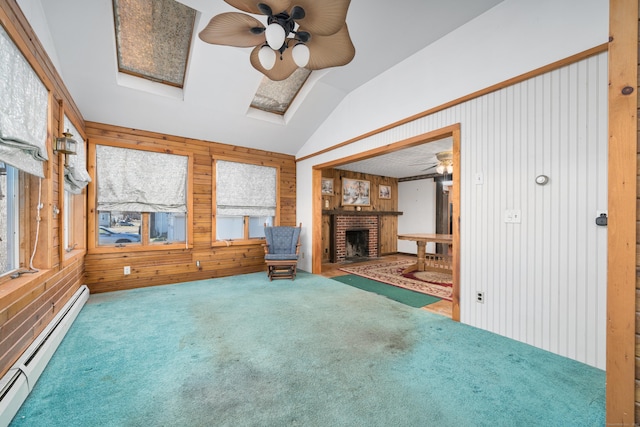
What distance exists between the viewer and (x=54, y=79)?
250 cm

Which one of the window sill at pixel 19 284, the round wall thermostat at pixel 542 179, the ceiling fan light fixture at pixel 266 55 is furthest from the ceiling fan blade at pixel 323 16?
the window sill at pixel 19 284

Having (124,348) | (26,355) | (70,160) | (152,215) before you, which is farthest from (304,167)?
(26,355)

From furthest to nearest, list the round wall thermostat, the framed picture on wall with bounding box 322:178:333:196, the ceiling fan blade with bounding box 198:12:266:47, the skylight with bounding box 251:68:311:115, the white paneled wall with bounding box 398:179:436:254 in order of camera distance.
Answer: the white paneled wall with bounding box 398:179:436:254 → the framed picture on wall with bounding box 322:178:333:196 → the skylight with bounding box 251:68:311:115 → the round wall thermostat → the ceiling fan blade with bounding box 198:12:266:47

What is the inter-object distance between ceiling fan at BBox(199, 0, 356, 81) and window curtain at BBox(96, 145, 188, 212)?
284cm

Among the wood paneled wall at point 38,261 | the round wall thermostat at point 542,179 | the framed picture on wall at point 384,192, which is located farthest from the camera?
the framed picture on wall at point 384,192

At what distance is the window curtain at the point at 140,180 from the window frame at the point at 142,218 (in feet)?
0.18

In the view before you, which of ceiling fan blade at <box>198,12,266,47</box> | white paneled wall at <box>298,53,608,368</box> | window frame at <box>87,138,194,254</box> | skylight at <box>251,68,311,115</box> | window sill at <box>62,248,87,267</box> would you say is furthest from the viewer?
skylight at <box>251,68,311,115</box>

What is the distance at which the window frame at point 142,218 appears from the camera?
3.74 meters

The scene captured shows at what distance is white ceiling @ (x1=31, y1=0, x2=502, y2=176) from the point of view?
254 cm

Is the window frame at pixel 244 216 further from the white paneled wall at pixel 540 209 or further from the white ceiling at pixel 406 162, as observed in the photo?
the white paneled wall at pixel 540 209

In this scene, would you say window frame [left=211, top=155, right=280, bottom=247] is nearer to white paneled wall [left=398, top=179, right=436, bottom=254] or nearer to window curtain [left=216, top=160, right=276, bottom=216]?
window curtain [left=216, top=160, right=276, bottom=216]

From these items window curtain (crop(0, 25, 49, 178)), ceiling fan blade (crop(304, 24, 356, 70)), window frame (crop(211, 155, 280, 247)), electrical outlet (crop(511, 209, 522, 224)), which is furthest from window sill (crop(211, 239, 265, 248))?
electrical outlet (crop(511, 209, 522, 224))

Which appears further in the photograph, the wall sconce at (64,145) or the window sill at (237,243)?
the window sill at (237,243)

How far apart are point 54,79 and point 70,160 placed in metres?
0.79
